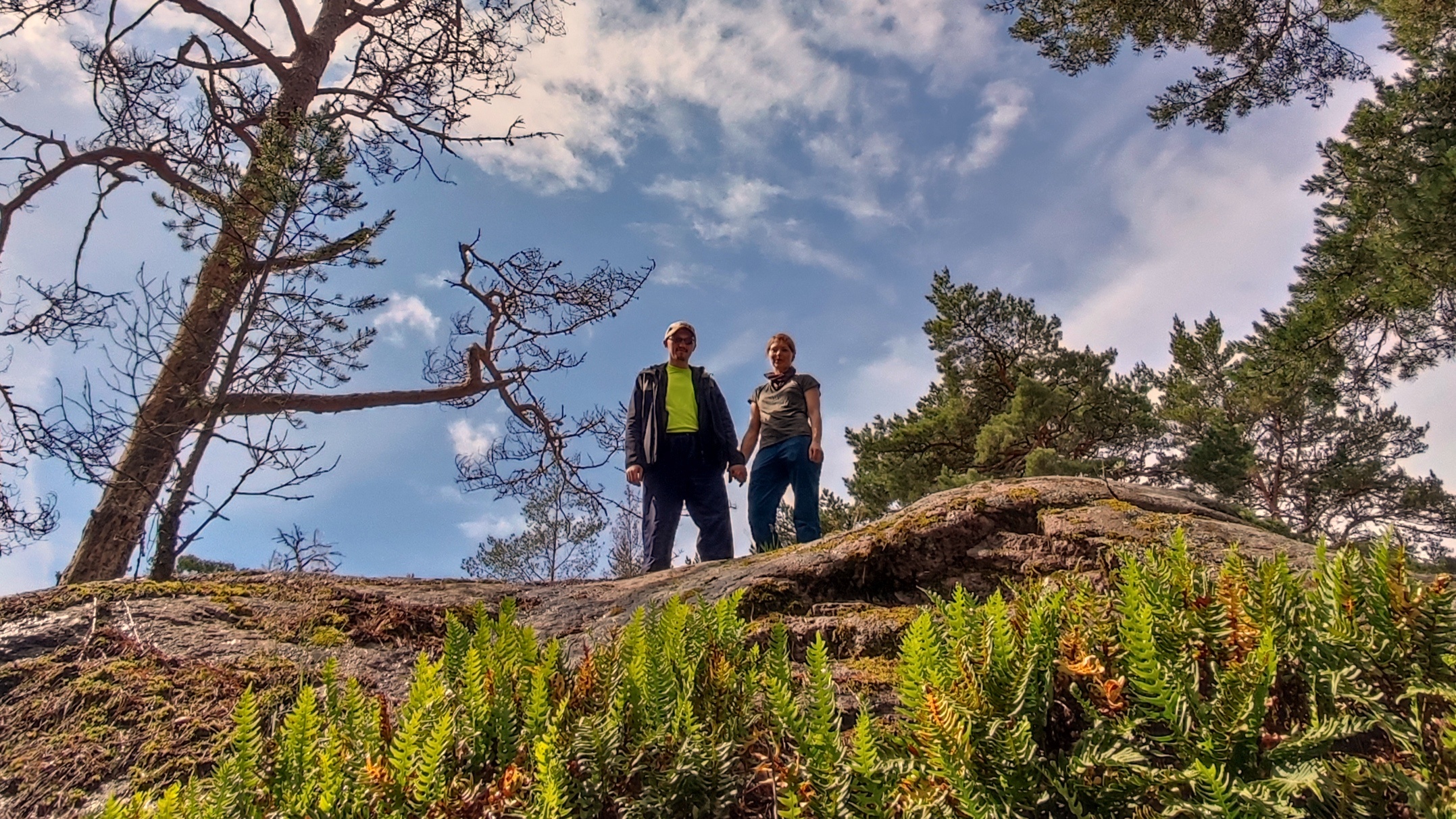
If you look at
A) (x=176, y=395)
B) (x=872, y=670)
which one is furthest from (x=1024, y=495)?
(x=176, y=395)

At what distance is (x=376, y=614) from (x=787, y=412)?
3428mm

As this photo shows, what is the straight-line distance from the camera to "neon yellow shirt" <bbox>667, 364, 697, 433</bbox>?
17.8 feet

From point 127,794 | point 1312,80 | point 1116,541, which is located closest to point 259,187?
point 127,794

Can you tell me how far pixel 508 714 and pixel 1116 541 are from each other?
2200mm

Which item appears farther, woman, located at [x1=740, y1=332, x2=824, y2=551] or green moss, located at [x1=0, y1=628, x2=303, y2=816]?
woman, located at [x1=740, y1=332, x2=824, y2=551]

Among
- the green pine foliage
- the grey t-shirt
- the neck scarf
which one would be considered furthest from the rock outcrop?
the neck scarf

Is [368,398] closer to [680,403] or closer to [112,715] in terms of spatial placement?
[680,403]

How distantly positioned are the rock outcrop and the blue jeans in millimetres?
1923

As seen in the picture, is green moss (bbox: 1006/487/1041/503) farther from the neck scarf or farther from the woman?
the neck scarf

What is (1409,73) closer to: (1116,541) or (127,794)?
(1116,541)

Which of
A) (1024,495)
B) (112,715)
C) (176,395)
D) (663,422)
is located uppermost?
(176,395)

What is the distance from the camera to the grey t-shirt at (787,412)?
5672 millimetres

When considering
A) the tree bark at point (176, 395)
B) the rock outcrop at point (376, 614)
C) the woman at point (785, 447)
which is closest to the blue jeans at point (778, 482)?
the woman at point (785, 447)

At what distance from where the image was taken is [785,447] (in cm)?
564
